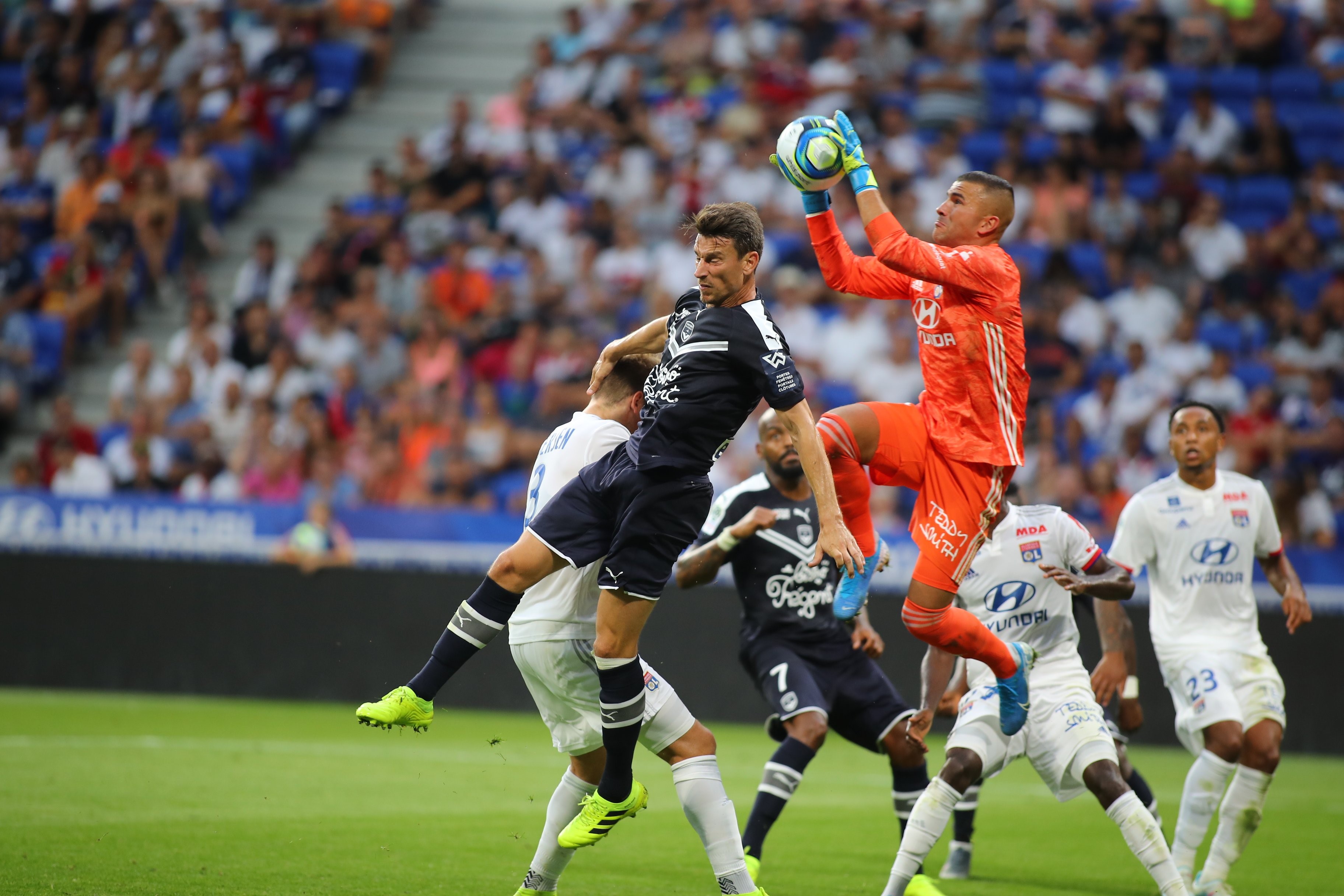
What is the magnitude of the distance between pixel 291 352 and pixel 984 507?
41.8 ft

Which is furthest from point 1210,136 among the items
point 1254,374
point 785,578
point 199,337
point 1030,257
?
point 199,337

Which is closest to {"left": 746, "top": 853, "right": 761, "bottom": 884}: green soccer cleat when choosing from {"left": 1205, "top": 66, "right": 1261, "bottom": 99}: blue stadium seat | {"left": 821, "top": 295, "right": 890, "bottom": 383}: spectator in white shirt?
{"left": 821, "top": 295, "right": 890, "bottom": 383}: spectator in white shirt

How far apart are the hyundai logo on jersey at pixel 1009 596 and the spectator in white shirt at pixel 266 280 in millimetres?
13188

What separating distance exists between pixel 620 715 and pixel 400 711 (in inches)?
32.8

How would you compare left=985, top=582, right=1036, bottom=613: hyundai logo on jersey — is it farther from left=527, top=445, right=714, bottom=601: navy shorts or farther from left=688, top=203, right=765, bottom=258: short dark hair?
left=688, top=203, right=765, bottom=258: short dark hair

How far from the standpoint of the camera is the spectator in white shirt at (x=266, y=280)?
62.0ft

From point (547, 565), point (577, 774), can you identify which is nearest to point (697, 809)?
point (577, 774)

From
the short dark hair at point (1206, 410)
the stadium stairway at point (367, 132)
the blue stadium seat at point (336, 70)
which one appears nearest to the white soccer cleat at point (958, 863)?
the short dark hair at point (1206, 410)

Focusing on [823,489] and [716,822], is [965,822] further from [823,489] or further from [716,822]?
[823,489]

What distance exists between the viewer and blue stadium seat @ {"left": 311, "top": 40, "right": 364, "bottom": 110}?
22641 mm

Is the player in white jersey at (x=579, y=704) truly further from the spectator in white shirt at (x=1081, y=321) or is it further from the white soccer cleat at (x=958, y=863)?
the spectator in white shirt at (x=1081, y=321)

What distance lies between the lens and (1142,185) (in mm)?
17391

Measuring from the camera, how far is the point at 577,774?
6398 millimetres

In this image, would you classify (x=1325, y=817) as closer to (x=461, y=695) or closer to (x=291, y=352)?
(x=461, y=695)
